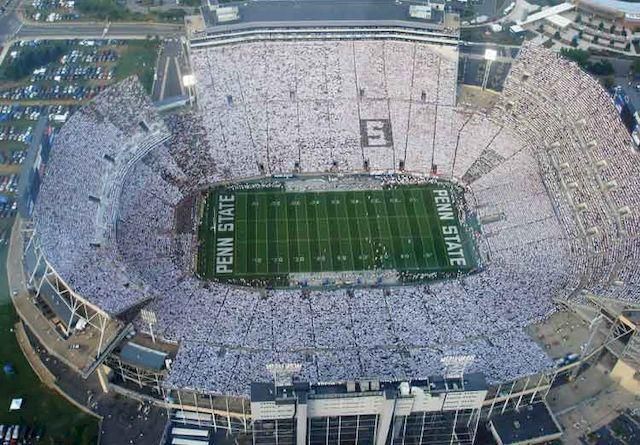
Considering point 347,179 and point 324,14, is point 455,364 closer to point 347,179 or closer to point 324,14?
point 347,179

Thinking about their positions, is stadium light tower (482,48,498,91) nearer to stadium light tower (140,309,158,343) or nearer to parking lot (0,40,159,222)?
parking lot (0,40,159,222)

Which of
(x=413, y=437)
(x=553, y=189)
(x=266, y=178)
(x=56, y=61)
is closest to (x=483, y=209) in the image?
(x=553, y=189)

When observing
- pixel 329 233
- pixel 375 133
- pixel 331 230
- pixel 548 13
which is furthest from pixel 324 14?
pixel 548 13

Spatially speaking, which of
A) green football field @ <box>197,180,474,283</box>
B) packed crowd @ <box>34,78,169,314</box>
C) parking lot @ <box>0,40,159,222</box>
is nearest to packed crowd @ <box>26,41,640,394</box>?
packed crowd @ <box>34,78,169,314</box>

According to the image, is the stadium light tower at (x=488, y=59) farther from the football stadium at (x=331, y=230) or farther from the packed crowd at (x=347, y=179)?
the football stadium at (x=331, y=230)

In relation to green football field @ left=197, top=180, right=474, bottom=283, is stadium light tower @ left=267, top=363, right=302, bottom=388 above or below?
above

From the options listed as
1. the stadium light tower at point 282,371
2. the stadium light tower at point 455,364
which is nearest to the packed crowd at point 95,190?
the stadium light tower at point 282,371
